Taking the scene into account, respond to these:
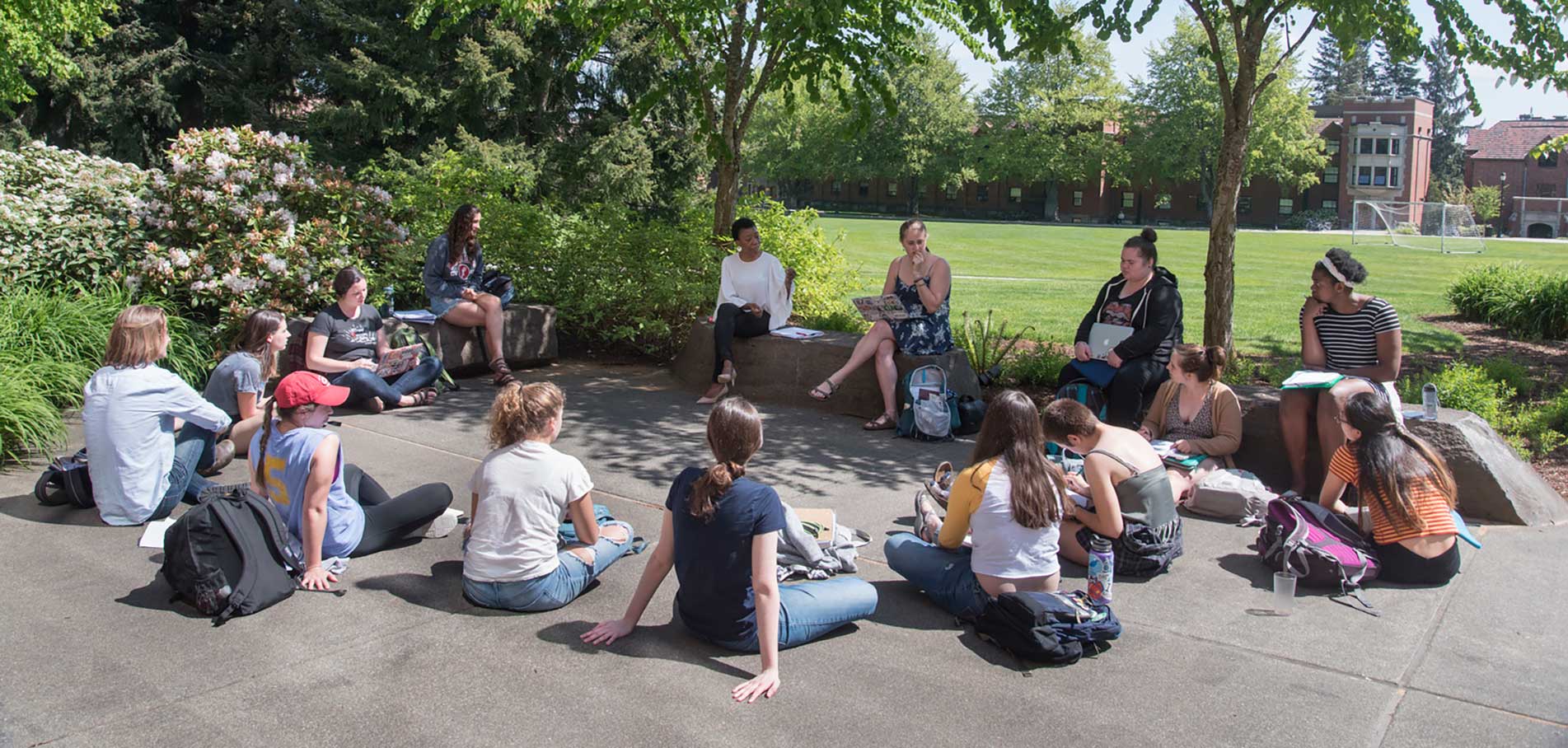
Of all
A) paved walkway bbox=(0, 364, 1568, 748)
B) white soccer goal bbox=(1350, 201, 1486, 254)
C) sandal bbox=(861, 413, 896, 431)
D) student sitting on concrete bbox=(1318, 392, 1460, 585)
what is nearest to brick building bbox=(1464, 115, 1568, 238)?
white soccer goal bbox=(1350, 201, 1486, 254)

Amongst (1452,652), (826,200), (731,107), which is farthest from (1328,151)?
(1452,652)

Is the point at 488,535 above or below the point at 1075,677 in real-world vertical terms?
above

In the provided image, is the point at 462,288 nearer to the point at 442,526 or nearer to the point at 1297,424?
the point at 442,526

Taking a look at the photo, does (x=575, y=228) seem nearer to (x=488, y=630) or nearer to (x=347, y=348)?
(x=347, y=348)

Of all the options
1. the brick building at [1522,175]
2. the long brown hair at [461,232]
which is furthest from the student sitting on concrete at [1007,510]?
the brick building at [1522,175]

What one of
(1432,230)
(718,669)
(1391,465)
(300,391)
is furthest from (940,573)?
(1432,230)

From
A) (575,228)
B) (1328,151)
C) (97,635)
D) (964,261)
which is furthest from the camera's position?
(1328,151)

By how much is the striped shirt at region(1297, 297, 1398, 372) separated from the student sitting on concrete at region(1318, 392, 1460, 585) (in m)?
1.45

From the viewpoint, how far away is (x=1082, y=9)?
870 cm

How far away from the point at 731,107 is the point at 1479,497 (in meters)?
7.52

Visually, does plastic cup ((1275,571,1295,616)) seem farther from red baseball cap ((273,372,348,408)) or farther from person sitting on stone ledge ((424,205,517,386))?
person sitting on stone ledge ((424,205,517,386))

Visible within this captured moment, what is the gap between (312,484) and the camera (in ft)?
15.9

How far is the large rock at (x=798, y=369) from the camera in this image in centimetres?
872

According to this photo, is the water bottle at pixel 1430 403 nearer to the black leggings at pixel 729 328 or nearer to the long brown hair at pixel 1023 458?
the long brown hair at pixel 1023 458
